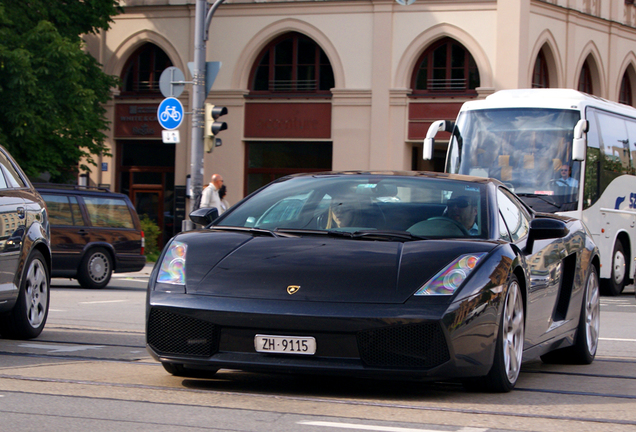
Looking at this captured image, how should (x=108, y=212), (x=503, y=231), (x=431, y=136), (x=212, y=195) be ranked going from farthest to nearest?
1. (x=212, y=195)
2. (x=108, y=212)
3. (x=431, y=136)
4. (x=503, y=231)

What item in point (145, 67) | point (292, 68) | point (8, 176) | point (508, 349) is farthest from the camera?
point (145, 67)

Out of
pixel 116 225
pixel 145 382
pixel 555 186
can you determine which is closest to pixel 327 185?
pixel 145 382

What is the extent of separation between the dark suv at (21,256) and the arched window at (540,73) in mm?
24902

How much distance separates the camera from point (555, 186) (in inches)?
667

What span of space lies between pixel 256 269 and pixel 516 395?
66.3 inches

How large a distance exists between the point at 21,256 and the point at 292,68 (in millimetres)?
24667

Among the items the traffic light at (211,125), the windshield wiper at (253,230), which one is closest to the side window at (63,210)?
the traffic light at (211,125)

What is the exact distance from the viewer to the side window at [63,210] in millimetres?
17500

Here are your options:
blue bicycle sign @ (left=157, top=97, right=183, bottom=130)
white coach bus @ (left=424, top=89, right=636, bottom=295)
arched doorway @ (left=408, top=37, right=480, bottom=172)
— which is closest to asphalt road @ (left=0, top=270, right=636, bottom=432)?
white coach bus @ (left=424, top=89, right=636, bottom=295)

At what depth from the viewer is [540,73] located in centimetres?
3234

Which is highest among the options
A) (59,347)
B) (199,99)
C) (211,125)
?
(199,99)

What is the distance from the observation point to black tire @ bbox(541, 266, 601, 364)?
763cm

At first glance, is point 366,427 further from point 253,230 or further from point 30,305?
point 30,305

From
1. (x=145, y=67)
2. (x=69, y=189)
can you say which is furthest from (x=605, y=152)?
(x=145, y=67)
